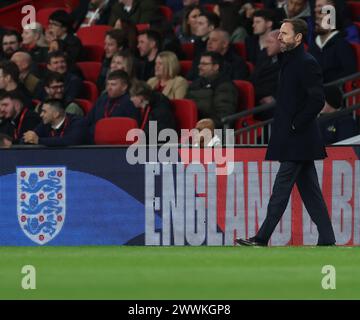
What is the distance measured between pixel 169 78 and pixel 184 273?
650 cm

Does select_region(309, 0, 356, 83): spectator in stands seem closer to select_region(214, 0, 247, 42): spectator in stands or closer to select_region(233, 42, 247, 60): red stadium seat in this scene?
select_region(233, 42, 247, 60): red stadium seat

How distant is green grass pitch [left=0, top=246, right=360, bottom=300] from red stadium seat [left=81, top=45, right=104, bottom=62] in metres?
7.20

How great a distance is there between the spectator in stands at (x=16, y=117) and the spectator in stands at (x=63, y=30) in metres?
2.38

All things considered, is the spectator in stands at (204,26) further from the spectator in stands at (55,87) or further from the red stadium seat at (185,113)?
the red stadium seat at (185,113)

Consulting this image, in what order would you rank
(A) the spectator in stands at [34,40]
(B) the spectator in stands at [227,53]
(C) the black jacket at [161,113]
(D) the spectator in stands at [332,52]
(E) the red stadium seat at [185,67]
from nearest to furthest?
1. (C) the black jacket at [161,113]
2. (D) the spectator in stands at [332,52]
3. (B) the spectator in stands at [227,53]
4. (E) the red stadium seat at [185,67]
5. (A) the spectator in stands at [34,40]

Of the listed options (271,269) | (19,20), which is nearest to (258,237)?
(271,269)

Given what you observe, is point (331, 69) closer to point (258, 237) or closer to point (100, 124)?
point (100, 124)

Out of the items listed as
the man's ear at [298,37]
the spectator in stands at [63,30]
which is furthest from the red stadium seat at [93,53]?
the man's ear at [298,37]

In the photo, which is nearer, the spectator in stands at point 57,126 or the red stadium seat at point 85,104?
the spectator in stands at point 57,126

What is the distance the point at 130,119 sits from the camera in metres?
16.1

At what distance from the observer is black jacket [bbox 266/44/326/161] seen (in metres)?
12.8

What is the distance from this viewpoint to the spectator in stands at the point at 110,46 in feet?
62.3

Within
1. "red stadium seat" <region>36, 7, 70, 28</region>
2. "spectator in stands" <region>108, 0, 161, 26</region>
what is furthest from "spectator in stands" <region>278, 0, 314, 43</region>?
"red stadium seat" <region>36, 7, 70, 28</region>
